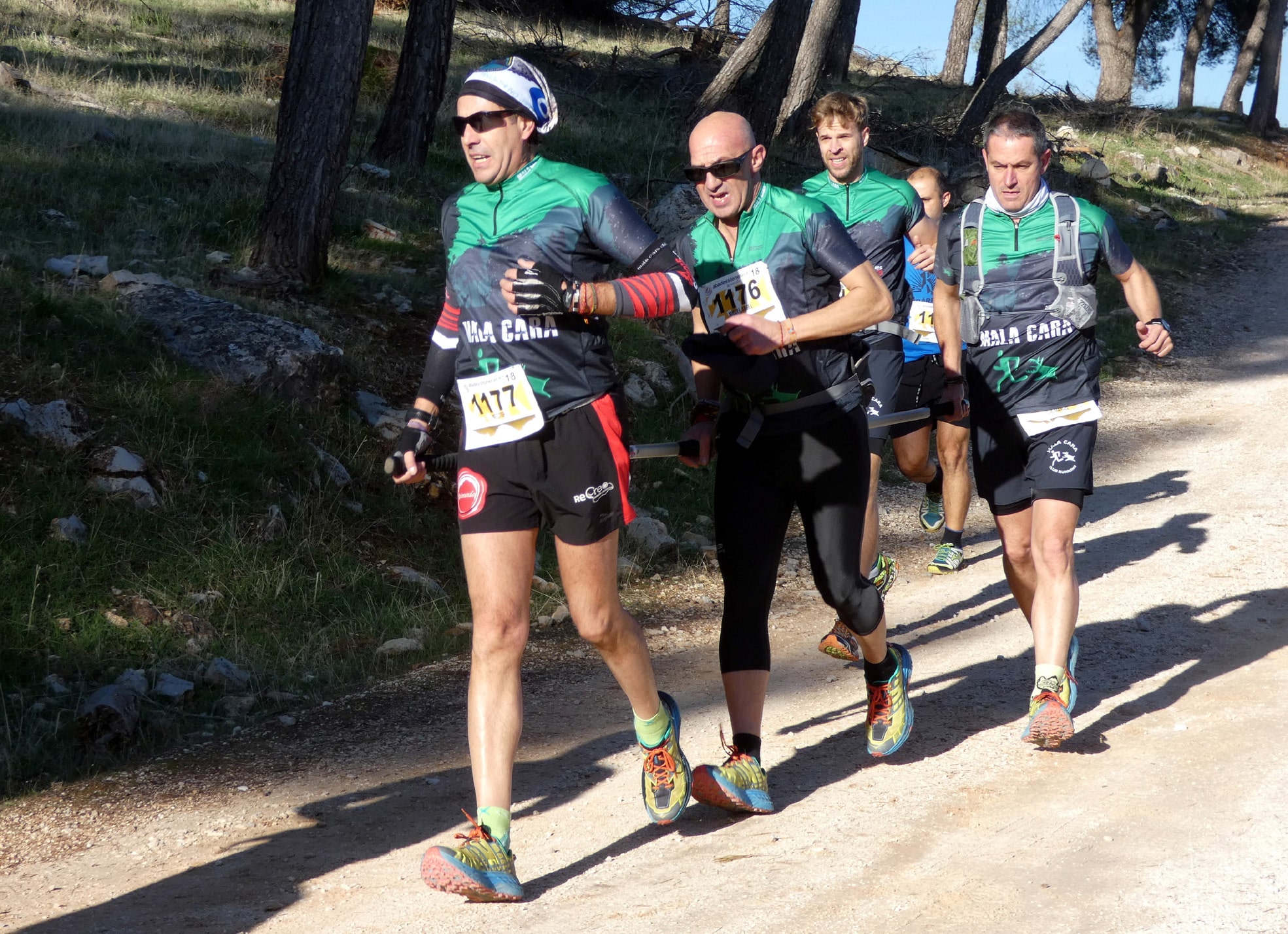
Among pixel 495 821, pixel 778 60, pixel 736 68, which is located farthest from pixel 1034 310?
pixel 736 68

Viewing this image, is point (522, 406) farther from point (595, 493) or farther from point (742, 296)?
point (742, 296)

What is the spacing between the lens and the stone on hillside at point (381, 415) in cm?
816

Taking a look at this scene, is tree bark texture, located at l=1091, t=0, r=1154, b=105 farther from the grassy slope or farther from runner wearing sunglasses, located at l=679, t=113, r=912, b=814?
runner wearing sunglasses, located at l=679, t=113, r=912, b=814

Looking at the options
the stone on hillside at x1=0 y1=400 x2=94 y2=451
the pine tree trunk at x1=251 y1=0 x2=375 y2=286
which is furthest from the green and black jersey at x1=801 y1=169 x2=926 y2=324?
the pine tree trunk at x1=251 y1=0 x2=375 y2=286

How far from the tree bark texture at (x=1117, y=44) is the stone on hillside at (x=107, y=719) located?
31.5m

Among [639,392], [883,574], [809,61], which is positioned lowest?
[883,574]

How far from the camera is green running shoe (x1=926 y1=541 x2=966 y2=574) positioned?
25.8 feet

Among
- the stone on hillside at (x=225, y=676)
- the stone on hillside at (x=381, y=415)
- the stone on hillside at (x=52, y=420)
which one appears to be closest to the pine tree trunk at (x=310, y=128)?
the stone on hillside at (x=381, y=415)

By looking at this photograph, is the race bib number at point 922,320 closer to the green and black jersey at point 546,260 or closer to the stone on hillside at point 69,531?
the green and black jersey at point 546,260

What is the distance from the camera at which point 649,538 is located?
26.1ft

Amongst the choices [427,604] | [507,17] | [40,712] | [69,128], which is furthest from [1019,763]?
[507,17]

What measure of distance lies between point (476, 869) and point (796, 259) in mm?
2150

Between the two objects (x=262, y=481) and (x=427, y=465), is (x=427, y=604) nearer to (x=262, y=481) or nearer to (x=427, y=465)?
(x=262, y=481)

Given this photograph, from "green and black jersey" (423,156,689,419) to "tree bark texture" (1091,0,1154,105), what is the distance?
3153 centimetres
